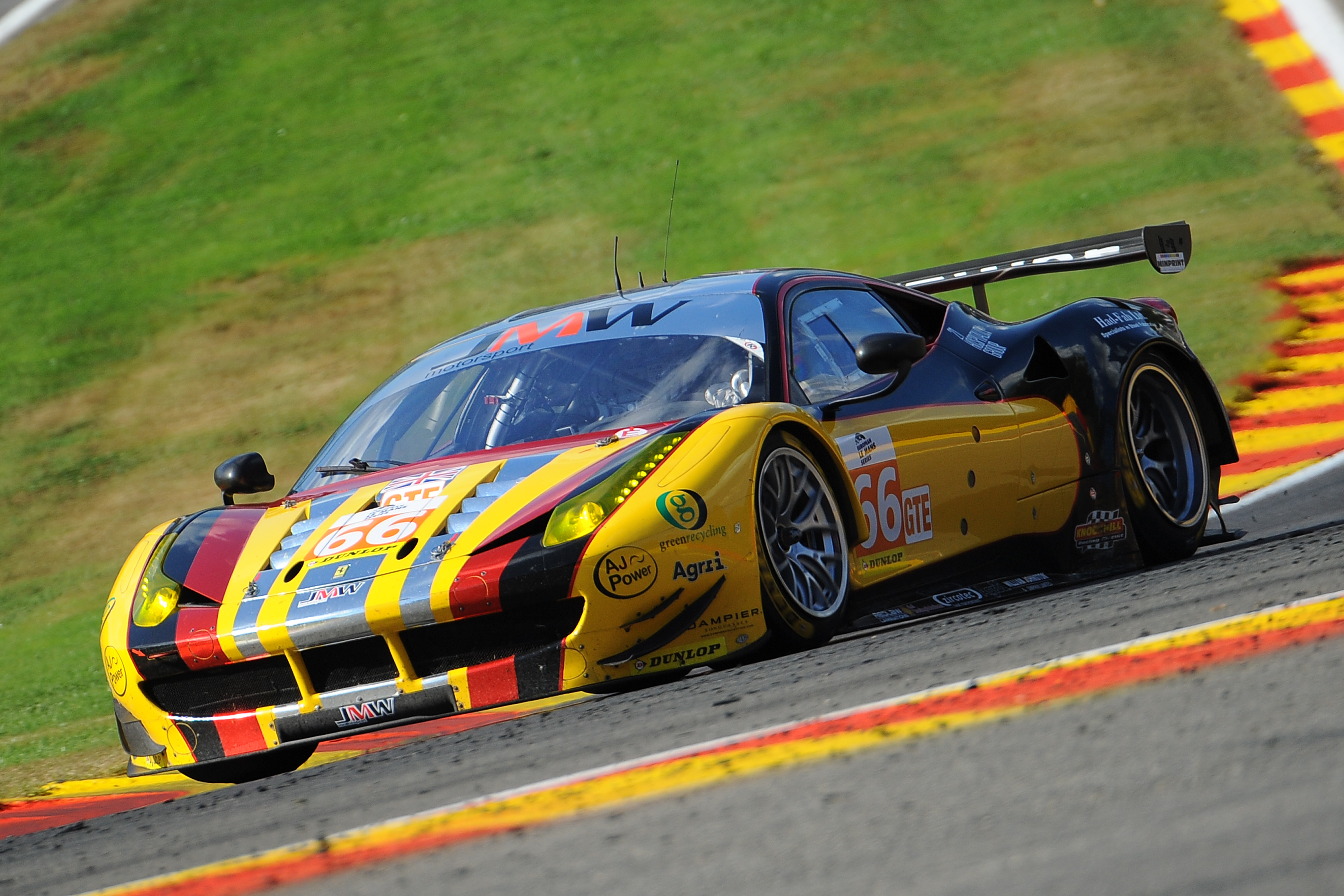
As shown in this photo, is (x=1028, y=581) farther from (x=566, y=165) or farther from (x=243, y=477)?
(x=566, y=165)

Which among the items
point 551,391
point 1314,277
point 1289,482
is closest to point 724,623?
point 551,391

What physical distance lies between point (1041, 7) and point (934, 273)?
42.2 feet

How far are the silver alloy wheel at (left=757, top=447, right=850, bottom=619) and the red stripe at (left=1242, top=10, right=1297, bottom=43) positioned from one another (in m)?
14.1

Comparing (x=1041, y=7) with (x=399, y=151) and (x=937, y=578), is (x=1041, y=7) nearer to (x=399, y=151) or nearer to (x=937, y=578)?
(x=399, y=151)

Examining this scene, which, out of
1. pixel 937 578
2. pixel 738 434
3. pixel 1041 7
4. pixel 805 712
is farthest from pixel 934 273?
pixel 1041 7

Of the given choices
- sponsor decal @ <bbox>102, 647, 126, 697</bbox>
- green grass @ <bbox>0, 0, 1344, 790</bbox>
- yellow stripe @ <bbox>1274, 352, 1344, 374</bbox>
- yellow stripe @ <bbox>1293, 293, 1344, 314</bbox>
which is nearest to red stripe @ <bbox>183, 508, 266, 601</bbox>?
sponsor decal @ <bbox>102, 647, 126, 697</bbox>

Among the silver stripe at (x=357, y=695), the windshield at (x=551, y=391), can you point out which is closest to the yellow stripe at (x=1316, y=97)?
the windshield at (x=551, y=391)

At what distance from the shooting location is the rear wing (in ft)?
19.7

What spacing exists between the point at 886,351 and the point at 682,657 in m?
1.28

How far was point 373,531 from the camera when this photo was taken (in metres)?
4.16

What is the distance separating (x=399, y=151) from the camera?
17516 mm

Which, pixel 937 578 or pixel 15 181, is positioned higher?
pixel 15 181

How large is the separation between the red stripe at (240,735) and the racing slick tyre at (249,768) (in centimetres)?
13

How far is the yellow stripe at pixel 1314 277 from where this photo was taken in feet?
36.5
